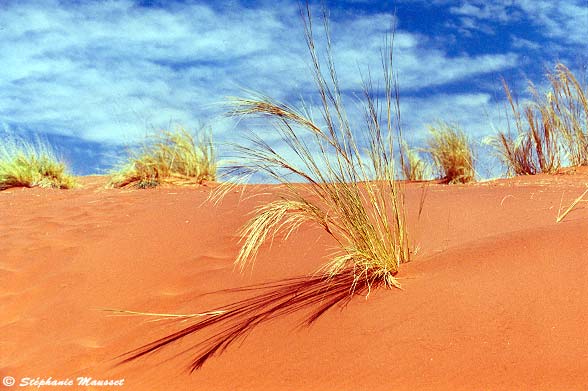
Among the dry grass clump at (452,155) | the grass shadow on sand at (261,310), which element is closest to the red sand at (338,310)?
the grass shadow on sand at (261,310)

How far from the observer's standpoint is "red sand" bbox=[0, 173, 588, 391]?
6.23 feet

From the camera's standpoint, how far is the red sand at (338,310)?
1898 mm

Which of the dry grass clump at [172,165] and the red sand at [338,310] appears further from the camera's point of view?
the dry grass clump at [172,165]

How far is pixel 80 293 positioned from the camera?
3756 mm

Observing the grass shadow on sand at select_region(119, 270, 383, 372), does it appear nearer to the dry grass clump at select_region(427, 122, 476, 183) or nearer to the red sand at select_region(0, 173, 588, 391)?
→ the red sand at select_region(0, 173, 588, 391)

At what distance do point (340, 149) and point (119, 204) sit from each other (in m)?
4.31

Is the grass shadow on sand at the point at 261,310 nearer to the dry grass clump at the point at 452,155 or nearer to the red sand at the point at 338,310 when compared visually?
the red sand at the point at 338,310

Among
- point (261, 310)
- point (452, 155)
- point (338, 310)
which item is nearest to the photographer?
point (338, 310)

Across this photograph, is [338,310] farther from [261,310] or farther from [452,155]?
[452,155]

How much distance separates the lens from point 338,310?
7.96 feet

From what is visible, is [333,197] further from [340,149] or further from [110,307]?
[110,307]

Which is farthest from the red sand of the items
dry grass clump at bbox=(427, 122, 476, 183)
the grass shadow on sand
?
dry grass clump at bbox=(427, 122, 476, 183)

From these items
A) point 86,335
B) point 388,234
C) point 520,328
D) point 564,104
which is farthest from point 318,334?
point 564,104

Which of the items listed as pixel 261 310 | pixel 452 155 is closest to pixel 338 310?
pixel 261 310
